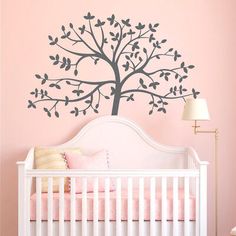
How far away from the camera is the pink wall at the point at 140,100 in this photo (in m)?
4.23

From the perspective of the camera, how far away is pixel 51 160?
13.0ft

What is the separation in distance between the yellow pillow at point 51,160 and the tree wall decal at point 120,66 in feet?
1.06

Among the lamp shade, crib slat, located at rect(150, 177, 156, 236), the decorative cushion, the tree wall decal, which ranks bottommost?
crib slat, located at rect(150, 177, 156, 236)

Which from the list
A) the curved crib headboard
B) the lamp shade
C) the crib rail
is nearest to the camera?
the crib rail

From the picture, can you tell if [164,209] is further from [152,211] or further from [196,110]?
[196,110]

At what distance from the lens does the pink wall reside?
4230 mm

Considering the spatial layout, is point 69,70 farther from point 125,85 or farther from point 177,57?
point 177,57

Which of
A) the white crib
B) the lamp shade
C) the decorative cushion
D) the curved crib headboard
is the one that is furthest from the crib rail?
the curved crib headboard

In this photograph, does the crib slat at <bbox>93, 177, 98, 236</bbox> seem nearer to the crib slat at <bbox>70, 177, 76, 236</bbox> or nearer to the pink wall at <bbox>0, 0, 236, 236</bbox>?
the crib slat at <bbox>70, 177, 76, 236</bbox>

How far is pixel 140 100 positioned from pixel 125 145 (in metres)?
0.38

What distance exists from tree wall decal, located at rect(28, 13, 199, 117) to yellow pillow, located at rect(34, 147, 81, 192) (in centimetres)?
32

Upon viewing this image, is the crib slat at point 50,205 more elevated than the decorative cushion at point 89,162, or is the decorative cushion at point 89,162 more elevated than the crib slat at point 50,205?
the decorative cushion at point 89,162

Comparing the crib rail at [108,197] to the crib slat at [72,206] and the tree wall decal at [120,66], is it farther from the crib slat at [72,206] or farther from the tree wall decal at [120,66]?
the tree wall decal at [120,66]

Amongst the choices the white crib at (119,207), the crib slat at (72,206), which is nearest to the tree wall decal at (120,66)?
the white crib at (119,207)
